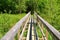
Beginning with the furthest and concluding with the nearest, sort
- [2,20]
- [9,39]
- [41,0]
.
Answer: [41,0]
[2,20]
[9,39]

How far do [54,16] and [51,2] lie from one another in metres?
2.62

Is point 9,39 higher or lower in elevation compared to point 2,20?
higher

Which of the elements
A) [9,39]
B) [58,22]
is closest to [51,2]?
[58,22]

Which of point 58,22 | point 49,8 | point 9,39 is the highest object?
point 9,39

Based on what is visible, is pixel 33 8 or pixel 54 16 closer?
pixel 54 16

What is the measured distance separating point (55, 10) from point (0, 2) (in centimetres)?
1204

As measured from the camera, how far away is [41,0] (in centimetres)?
4659

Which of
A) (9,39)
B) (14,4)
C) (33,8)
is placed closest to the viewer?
(9,39)

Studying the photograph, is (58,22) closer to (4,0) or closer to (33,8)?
(33,8)

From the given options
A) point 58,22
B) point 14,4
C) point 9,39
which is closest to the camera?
point 9,39

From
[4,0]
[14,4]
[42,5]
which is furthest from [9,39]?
[42,5]

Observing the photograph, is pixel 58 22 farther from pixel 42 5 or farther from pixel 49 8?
pixel 42 5

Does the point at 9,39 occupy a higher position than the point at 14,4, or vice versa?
the point at 9,39

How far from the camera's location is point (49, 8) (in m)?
36.5
